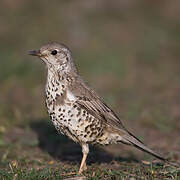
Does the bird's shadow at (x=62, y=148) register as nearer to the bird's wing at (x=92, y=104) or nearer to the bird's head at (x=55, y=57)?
the bird's wing at (x=92, y=104)

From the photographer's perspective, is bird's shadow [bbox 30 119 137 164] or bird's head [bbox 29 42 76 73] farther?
bird's shadow [bbox 30 119 137 164]

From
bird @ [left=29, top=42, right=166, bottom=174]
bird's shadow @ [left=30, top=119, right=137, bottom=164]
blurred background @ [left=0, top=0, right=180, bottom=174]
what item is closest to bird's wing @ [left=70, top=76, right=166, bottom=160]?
bird @ [left=29, top=42, right=166, bottom=174]

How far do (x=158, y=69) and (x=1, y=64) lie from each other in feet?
13.0

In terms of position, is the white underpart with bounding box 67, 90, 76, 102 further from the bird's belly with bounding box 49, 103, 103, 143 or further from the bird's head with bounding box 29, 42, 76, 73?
the bird's head with bounding box 29, 42, 76, 73

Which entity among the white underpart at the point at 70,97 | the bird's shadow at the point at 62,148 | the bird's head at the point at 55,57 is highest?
the bird's head at the point at 55,57

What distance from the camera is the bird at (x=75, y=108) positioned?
6.37 metres

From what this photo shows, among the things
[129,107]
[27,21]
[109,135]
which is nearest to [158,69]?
[129,107]

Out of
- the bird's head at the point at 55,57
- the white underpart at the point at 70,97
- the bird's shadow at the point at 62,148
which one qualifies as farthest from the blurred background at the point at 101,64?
the bird's head at the point at 55,57

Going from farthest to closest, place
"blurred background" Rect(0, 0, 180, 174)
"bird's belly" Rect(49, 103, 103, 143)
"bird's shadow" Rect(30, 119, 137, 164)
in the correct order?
1. "blurred background" Rect(0, 0, 180, 174)
2. "bird's shadow" Rect(30, 119, 137, 164)
3. "bird's belly" Rect(49, 103, 103, 143)

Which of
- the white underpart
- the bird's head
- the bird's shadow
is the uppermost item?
the bird's head

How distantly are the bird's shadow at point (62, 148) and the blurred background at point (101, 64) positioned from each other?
0.11ft

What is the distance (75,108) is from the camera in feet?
21.0

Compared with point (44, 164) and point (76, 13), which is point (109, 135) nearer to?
point (44, 164)

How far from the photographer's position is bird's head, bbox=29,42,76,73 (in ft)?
22.2
